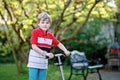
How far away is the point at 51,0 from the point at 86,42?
6242 mm

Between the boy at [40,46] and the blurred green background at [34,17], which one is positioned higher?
the blurred green background at [34,17]

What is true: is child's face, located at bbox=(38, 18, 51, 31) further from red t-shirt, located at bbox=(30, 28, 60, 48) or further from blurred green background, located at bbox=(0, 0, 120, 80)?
blurred green background, located at bbox=(0, 0, 120, 80)

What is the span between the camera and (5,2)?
40.1 feet

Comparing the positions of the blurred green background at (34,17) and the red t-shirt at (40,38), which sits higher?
the blurred green background at (34,17)

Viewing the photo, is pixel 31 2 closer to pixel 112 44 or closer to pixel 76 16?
pixel 76 16

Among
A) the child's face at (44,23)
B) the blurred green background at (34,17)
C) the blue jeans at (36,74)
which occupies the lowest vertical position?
the blue jeans at (36,74)

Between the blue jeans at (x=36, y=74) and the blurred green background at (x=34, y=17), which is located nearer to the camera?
the blue jeans at (x=36, y=74)

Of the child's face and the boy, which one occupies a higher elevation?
the child's face

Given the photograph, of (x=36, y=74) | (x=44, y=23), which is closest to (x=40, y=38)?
(x=44, y=23)

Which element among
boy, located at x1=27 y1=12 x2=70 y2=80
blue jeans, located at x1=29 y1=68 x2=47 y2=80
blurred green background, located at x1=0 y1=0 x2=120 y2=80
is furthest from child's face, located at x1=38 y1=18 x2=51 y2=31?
blurred green background, located at x1=0 y1=0 x2=120 y2=80

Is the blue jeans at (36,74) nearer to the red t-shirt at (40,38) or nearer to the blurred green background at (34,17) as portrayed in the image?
the red t-shirt at (40,38)

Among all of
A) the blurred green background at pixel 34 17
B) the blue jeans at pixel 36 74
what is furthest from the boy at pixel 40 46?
the blurred green background at pixel 34 17

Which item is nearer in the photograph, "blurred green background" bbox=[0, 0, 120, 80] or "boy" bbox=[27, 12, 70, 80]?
"boy" bbox=[27, 12, 70, 80]

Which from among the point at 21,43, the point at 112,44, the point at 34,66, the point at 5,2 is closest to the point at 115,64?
the point at 112,44
